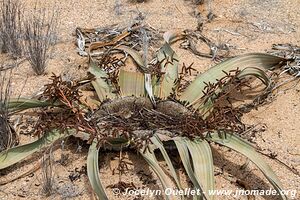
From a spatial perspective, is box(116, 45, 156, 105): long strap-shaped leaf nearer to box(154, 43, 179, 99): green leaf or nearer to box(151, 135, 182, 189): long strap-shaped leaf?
box(154, 43, 179, 99): green leaf

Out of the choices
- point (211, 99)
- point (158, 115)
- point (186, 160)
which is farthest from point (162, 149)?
point (211, 99)

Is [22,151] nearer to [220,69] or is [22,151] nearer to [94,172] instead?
Result: [94,172]

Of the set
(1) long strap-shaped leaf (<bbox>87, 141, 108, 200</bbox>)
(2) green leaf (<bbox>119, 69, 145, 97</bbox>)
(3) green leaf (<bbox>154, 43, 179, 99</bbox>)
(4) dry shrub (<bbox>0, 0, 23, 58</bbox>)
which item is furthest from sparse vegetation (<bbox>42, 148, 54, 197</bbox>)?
(4) dry shrub (<bbox>0, 0, 23, 58</bbox>)

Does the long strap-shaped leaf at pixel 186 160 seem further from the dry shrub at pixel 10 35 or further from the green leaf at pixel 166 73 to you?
the dry shrub at pixel 10 35

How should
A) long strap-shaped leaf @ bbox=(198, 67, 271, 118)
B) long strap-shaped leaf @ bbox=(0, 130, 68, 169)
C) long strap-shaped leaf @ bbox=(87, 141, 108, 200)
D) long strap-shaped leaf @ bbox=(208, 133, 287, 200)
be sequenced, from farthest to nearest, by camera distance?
long strap-shaped leaf @ bbox=(198, 67, 271, 118)
long strap-shaped leaf @ bbox=(0, 130, 68, 169)
long strap-shaped leaf @ bbox=(208, 133, 287, 200)
long strap-shaped leaf @ bbox=(87, 141, 108, 200)

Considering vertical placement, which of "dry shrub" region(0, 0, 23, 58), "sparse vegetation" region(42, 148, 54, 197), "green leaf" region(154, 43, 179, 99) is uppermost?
"dry shrub" region(0, 0, 23, 58)
